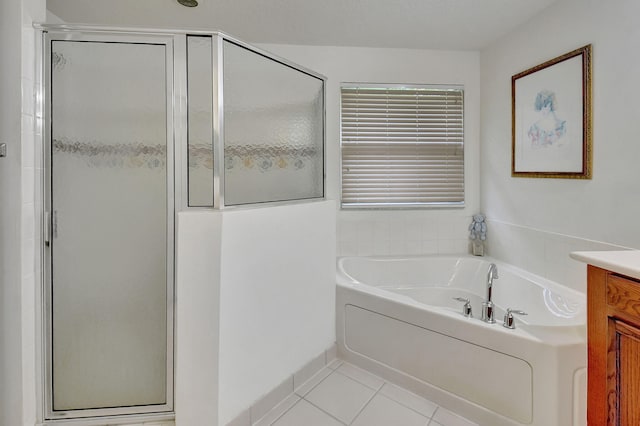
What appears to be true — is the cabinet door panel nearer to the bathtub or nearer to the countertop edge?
the countertop edge

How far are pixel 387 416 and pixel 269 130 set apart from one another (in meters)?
1.62

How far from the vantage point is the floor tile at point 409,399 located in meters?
1.71

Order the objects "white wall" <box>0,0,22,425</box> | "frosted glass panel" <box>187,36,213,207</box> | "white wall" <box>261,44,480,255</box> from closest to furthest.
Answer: "white wall" <box>0,0,22,425</box> → "frosted glass panel" <box>187,36,213,207</box> → "white wall" <box>261,44,480,255</box>

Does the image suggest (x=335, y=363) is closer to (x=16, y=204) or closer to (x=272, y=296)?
(x=272, y=296)

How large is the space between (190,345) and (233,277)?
34 centimetres

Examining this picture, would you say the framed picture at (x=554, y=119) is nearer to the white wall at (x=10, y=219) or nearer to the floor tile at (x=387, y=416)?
the floor tile at (x=387, y=416)

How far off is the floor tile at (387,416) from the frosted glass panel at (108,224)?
1.02 metres

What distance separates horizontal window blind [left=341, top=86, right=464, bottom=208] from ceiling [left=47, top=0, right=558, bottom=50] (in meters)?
0.45

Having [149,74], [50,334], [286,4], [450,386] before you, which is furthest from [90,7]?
[450,386]

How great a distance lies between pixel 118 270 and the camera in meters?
1.56

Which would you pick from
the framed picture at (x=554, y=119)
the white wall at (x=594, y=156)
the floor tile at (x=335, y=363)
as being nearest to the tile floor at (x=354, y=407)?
the floor tile at (x=335, y=363)

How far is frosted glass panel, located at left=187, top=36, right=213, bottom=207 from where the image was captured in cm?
148

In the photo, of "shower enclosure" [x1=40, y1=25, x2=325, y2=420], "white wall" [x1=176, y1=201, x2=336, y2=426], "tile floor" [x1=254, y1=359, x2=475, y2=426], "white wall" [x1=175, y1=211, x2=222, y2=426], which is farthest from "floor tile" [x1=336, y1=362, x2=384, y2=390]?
"shower enclosure" [x1=40, y1=25, x2=325, y2=420]

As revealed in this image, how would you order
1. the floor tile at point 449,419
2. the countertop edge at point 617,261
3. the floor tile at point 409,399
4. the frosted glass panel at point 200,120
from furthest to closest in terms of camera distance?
the floor tile at point 409,399
the floor tile at point 449,419
the frosted glass panel at point 200,120
the countertop edge at point 617,261
